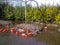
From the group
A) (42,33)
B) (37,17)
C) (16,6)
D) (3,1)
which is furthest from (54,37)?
(3,1)

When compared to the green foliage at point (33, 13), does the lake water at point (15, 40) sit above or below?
below

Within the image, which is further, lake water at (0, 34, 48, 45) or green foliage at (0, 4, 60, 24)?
green foliage at (0, 4, 60, 24)

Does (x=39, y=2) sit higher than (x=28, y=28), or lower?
higher

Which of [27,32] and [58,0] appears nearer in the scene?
[27,32]

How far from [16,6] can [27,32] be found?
130 inches

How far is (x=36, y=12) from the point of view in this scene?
42.5ft

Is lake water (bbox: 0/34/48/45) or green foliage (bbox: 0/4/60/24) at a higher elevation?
green foliage (bbox: 0/4/60/24)

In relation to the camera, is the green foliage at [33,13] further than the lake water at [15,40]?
Yes

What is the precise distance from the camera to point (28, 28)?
11.4 meters

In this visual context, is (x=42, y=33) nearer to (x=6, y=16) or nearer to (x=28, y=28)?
(x=28, y=28)

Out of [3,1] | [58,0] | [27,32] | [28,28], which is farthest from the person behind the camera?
[3,1]

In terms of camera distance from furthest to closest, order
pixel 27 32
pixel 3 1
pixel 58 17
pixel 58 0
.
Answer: pixel 3 1 < pixel 58 0 < pixel 58 17 < pixel 27 32

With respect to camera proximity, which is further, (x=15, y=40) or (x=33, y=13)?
(x=33, y=13)

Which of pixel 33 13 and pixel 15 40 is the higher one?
pixel 33 13
